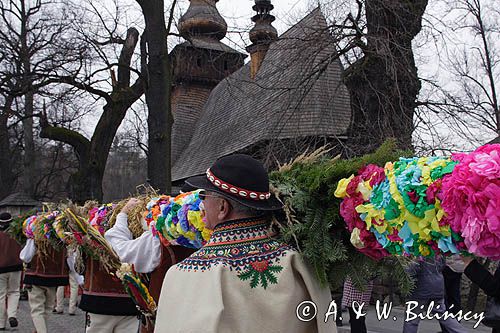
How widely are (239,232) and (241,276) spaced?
23cm

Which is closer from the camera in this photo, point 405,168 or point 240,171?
point 405,168

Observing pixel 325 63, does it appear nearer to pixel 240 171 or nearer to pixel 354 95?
pixel 354 95

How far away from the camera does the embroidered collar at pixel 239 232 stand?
2643mm

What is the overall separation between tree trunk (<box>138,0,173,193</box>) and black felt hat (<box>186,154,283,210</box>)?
22.1 ft

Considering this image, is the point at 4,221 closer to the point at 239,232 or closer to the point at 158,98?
the point at 158,98

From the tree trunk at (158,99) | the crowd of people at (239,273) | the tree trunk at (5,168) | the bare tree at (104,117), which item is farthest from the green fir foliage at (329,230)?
the tree trunk at (5,168)

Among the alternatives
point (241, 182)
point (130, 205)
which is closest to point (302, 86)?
point (130, 205)

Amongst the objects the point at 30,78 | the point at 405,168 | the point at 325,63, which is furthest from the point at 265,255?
the point at 30,78

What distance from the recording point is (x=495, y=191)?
2.00m

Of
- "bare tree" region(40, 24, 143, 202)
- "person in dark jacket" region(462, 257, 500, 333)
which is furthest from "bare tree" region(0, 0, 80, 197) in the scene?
"person in dark jacket" region(462, 257, 500, 333)

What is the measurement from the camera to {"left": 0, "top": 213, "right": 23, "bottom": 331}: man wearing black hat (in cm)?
927

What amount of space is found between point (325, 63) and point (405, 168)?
22.4 ft

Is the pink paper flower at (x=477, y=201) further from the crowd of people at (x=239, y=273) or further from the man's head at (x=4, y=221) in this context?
the man's head at (x=4, y=221)

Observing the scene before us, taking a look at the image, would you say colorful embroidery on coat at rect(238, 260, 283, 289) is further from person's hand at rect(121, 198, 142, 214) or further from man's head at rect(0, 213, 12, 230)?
man's head at rect(0, 213, 12, 230)
